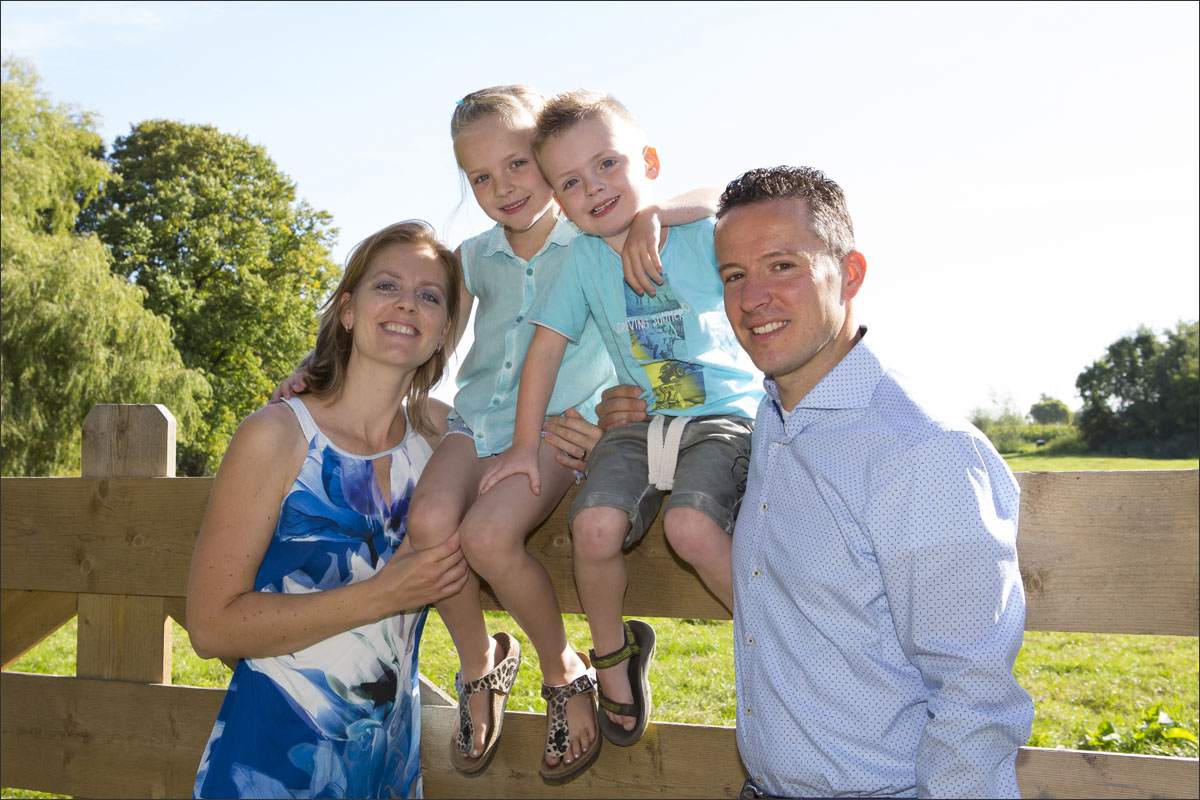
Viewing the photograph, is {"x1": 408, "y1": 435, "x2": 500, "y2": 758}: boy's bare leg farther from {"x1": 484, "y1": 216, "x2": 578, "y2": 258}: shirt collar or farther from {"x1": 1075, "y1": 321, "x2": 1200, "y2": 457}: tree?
{"x1": 1075, "y1": 321, "x2": 1200, "y2": 457}: tree

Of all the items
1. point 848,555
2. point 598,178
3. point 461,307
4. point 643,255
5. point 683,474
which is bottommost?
point 848,555

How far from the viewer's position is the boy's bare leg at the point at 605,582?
2.41m

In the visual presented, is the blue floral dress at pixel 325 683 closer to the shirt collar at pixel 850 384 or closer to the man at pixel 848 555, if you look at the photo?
the man at pixel 848 555

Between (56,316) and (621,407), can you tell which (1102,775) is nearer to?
(621,407)

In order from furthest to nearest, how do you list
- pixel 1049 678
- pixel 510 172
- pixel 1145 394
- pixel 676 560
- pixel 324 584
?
pixel 1145 394, pixel 1049 678, pixel 510 172, pixel 676 560, pixel 324 584

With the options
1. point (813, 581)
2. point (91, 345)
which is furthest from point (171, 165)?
point (813, 581)

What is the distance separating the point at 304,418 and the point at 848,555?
4.73 ft

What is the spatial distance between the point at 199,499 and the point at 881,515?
217 cm

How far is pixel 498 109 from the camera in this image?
315 centimetres

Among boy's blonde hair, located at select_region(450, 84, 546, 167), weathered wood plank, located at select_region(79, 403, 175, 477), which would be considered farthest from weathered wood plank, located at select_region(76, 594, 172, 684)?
boy's blonde hair, located at select_region(450, 84, 546, 167)

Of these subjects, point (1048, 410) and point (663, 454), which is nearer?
point (663, 454)

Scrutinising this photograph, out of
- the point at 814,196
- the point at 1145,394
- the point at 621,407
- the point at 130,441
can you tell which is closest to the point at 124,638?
the point at 130,441

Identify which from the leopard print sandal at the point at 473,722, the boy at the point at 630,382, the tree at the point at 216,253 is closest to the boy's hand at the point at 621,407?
the boy at the point at 630,382

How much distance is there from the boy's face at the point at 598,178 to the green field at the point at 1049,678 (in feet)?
11.8
